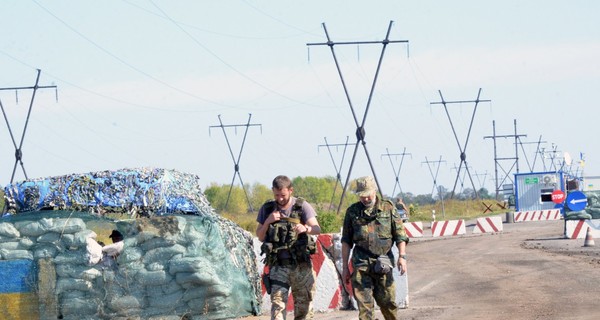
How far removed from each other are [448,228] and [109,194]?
2859cm

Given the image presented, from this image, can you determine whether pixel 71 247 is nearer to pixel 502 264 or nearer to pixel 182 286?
pixel 182 286

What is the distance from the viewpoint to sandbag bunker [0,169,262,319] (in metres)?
12.9

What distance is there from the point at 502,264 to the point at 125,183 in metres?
12.0

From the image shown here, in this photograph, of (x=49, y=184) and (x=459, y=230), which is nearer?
(x=49, y=184)

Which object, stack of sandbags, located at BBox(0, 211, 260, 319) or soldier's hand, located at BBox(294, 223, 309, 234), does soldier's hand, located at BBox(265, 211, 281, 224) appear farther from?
stack of sandbags, located at BBox(0, 211, 260, 319)

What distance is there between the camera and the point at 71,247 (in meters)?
13.2

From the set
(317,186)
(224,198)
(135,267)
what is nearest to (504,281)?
(135,267)

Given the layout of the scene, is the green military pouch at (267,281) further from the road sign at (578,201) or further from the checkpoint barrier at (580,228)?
the checkpoint barrier at (580,228)

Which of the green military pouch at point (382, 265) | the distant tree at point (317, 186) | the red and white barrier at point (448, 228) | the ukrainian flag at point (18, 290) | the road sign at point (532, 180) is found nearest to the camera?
the green military pouch at point (382, 265)

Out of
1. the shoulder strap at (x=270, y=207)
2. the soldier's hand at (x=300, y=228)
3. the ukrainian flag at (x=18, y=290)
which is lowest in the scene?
the ukrainian flag at (x=18, y=290)

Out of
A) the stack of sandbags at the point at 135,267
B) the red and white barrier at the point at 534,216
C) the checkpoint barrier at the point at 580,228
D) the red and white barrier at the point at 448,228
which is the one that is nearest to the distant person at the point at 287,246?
the stack of sandbags at the point at 135,267

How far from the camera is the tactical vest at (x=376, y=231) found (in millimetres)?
10469

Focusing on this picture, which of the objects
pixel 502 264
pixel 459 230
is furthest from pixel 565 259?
pixel 459 230

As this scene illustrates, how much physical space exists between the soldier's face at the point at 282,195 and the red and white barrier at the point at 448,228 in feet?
99.9
